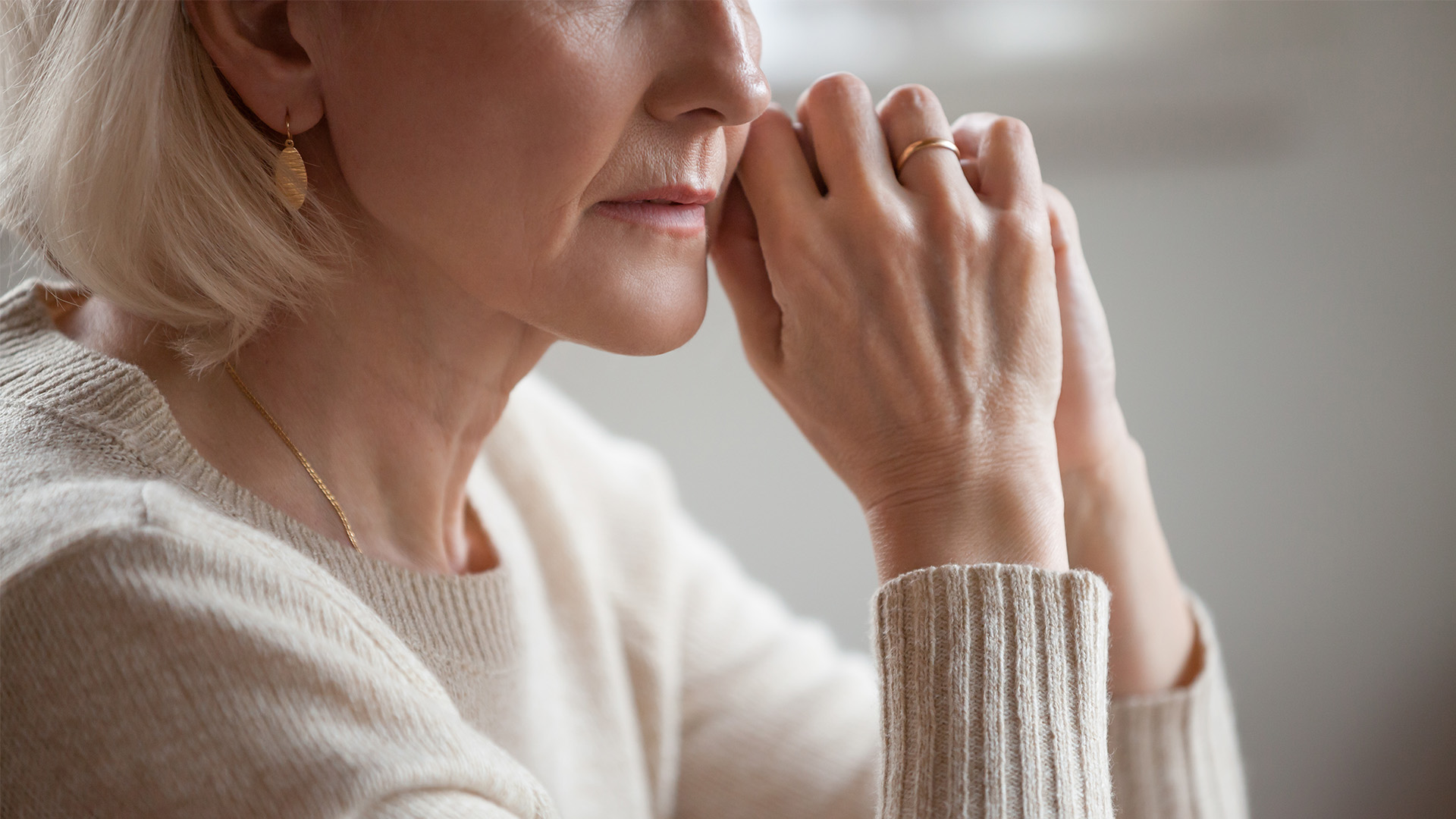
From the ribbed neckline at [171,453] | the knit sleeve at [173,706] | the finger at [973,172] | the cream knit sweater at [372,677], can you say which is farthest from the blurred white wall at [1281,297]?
the knit sleeve at [173,706]

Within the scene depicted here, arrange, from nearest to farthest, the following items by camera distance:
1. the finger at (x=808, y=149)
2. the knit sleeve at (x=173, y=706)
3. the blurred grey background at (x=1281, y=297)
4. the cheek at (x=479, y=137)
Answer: the knit sleeve at (x=173, y=706) → the cheek at (x=479, y=137) → the finger at (x=808, y=149) → the blurred grey background at (x=1281, y=297)

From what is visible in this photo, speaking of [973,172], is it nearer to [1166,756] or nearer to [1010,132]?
[1010,132]

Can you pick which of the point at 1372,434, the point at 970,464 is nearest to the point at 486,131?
the point at 970,464

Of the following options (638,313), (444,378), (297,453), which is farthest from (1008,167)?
(297,453)

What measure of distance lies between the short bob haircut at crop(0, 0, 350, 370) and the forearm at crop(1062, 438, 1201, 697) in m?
0.72

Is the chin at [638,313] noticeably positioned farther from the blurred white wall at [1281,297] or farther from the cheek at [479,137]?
the blurred white wall at [1281,297]

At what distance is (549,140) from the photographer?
28.3 inches

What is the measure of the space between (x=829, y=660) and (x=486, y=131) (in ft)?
2.70

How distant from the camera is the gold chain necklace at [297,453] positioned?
830 millimetres

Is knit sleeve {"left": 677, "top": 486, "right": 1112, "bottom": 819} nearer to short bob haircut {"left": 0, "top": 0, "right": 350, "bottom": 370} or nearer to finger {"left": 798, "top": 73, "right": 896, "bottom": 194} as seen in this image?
finger {"left": 798, "top": 73, "right": 896, "bottom": 194}

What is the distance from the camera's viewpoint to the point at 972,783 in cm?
72

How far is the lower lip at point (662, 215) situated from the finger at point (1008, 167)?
10.2 inches

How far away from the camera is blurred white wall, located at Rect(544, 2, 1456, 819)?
135cm

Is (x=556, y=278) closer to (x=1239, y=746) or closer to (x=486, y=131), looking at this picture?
(x=486, y=131)
